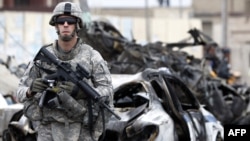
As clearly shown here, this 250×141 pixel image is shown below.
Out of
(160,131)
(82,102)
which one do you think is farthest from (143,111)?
(82,102)

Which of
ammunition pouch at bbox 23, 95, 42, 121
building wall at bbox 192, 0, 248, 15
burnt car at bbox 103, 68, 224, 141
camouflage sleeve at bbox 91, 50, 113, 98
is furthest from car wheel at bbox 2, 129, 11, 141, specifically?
building wall at bbox 192, 0, 248, 15

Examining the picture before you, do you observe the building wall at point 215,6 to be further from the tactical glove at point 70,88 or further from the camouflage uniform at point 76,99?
the tactical glove at point 70,88

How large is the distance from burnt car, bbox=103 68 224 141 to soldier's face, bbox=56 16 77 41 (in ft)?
8.27

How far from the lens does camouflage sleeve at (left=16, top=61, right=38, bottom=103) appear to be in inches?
262

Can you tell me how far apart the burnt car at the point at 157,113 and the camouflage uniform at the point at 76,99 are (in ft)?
7.46

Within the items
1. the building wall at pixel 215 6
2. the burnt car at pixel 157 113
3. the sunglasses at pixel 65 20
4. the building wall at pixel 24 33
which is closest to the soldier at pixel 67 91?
the sunglasses at pixel 65 20

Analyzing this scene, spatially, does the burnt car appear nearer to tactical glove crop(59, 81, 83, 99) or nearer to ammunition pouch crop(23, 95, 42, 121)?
ammunition pouch crop(23, 95, 42, 121)

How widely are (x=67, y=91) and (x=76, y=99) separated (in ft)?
0.39

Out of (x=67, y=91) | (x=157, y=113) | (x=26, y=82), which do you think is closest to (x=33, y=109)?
(x=26, y=82)

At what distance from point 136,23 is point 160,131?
91.1 feet

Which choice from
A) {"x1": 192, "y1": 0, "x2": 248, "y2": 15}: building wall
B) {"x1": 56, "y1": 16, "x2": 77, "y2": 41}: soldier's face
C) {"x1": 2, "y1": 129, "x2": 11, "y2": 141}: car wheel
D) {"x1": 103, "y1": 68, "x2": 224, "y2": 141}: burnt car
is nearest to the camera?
{"x1": 56, "y1": 16, "x2": 77, "y2": 41}: soldier's face

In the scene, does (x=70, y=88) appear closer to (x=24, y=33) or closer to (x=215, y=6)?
(x=24, y=33)

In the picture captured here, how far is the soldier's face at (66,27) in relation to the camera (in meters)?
6.58

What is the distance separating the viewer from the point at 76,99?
6633 mm
